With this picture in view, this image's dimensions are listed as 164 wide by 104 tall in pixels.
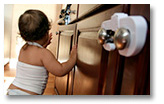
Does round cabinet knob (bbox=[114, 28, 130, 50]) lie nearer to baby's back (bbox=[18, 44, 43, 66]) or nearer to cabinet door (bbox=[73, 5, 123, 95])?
cabinet door (bbox=[73, 5, 123, 95])

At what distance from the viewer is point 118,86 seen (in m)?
0.26

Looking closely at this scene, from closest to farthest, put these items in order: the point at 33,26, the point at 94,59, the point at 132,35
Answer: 1. the point at 132,35
2. the point at 94,59
3. the point at 33,26

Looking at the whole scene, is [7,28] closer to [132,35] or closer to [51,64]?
[51,64]

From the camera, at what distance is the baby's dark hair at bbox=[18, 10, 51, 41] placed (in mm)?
414

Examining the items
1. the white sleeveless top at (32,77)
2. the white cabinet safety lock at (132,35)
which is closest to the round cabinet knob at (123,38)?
the white cabinet safety lock at (132,35)

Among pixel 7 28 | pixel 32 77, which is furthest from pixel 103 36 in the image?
pixel 32 77

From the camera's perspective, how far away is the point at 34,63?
51 cm

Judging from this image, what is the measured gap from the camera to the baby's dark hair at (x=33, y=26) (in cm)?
41

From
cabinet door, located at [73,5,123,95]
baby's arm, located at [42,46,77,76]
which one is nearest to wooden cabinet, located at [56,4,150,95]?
cabinet door, located at [73,5,123,95]

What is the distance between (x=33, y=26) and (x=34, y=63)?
4.7 inches

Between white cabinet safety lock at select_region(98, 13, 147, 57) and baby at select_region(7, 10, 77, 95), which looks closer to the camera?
white cabinet safety lock at select_region(98, 13, 147, 57)
